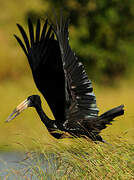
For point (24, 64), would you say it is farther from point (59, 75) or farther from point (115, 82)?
point (59, 75)

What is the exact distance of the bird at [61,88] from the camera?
6.56 metres

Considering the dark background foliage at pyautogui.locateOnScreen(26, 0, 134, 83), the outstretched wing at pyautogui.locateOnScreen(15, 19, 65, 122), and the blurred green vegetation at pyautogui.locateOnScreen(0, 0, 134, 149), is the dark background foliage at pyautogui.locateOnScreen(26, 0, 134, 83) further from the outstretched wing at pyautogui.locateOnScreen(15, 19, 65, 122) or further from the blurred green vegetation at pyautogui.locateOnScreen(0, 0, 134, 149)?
the outstretched wing at pyautogui.locateOnScreen(15, 19, 65, 122)

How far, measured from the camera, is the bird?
6558 millimetres

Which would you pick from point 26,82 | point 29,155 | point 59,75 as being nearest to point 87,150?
point 29,155

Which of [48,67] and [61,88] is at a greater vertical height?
[48,67]

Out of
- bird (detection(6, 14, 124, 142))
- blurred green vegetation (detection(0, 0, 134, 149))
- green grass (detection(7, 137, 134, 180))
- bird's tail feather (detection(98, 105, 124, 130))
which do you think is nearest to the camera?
green grass (detection(7, 137, 134, 180))

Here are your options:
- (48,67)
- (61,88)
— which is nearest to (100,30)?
(48,67)

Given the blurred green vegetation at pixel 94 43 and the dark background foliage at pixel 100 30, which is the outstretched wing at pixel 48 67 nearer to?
the blurred green vegetation at pixel 94 43

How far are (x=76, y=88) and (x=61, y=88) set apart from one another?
26cm

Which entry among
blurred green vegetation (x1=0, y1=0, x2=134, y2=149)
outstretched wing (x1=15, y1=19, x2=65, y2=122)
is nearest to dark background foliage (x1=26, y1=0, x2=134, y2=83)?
blurred green vegetation (x1=0, y1=0, x2=134, y2=149)

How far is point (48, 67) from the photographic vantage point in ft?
22.6

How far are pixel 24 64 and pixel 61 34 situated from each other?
14.3 m

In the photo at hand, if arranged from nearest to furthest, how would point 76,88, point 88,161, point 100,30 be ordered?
point 88,161, point 76,88, point 100,30

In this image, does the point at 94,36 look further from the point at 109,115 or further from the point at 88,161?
the point at 88,161
